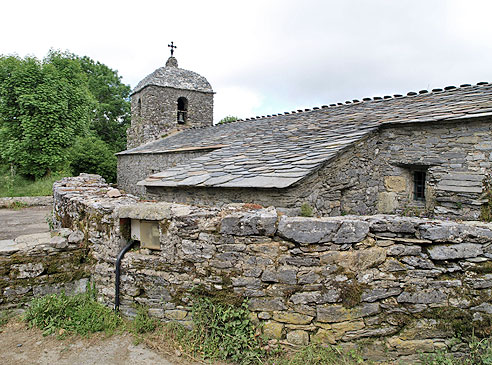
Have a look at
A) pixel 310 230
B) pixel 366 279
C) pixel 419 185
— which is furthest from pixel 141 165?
pixel 366 279

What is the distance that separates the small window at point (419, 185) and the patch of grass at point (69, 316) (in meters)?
Answer: 6.96

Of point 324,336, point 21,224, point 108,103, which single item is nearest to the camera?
point 324,336

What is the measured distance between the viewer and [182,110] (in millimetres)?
19562

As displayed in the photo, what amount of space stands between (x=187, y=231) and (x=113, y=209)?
3.66ft

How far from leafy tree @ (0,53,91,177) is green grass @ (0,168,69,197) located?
441 millimetres

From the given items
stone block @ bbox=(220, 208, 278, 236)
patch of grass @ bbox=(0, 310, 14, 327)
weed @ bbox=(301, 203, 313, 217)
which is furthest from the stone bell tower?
stone block @ bbox=(220, 208, 278, 236)

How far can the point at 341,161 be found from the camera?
248 inches

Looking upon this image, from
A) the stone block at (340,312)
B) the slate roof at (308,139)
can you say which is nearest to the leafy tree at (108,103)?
the slate roof at (308,139)

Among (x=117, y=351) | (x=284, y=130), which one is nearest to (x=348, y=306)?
(x=117, y=351)

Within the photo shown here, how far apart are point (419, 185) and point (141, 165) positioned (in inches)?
521

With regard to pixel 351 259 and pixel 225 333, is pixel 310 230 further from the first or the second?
pixel 225 333

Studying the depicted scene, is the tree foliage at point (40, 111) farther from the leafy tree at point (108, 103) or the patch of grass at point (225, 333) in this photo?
the patch of grass at point (225, 333)

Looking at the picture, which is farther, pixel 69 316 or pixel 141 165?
pixel 141 165

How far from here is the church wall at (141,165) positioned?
43.5 feet
